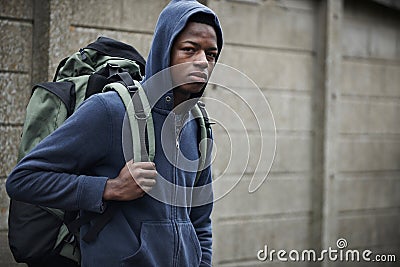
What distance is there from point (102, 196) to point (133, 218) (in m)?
0.17

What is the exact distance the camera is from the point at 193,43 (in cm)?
288

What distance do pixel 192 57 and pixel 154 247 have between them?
706 mm

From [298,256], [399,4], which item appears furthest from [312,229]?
[399,4]

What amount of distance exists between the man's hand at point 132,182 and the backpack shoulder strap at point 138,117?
0.14 ft

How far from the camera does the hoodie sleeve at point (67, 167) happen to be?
2.70 metres

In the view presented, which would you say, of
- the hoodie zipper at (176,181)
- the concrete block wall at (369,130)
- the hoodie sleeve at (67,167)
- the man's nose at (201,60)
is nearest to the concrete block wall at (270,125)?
the concrete block wall at (369,130)

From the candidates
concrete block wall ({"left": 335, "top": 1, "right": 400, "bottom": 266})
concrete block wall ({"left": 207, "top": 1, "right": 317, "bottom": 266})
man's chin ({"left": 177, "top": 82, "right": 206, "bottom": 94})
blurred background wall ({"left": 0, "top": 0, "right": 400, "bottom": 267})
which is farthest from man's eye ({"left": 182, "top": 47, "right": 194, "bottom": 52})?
concrete block wall ({"left": 335, "top": 1, "right": 400, "bottom": 266})

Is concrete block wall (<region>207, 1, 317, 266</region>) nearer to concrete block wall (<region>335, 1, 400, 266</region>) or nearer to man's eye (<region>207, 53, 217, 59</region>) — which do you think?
concrete block wall (<region>335, 1, 400, 266</region>)

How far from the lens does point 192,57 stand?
287 cm

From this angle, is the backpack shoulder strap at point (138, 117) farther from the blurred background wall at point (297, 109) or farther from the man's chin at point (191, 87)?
the blurred background wall at point (297, 109)

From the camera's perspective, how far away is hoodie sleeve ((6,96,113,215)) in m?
2.70

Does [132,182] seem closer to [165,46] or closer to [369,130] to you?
[165,46]

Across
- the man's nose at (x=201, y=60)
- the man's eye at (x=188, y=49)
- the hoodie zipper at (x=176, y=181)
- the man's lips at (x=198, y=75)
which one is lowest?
the hoodie zipper at (x=176, y=181)

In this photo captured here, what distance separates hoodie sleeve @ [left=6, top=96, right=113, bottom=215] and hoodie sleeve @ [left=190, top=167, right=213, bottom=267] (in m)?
0.59
